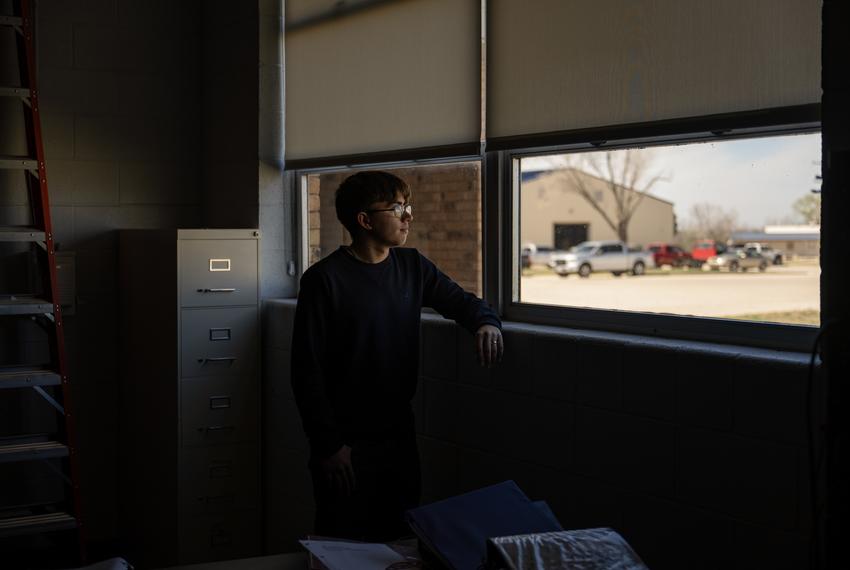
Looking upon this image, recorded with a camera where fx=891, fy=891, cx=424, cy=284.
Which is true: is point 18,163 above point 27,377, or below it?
above

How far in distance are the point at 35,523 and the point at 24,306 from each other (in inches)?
32.4

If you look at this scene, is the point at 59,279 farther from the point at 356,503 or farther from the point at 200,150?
the point at 356,503

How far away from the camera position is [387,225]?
2.63m

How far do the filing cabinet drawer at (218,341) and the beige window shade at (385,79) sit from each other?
29.8 inches

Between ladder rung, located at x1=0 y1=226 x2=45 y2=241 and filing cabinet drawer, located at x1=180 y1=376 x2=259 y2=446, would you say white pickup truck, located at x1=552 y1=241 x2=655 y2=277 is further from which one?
ladder rung, located at x1=0 y1=226 x2=45 y2=241

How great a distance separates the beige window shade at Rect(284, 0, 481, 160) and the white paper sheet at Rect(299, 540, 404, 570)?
1.70 meters

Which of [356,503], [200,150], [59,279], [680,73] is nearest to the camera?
[680,73]

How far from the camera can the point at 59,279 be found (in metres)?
4.02

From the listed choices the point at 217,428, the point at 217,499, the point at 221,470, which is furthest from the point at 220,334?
the point at 217,499

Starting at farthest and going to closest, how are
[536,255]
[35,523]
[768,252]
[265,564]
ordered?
1. [35,523]
2. [536,255]
3. [768,252]
4. [265,564]

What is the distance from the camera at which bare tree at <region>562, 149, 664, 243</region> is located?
260 centimetres

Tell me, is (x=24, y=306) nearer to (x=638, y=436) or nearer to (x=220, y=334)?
(x=220, y=334)

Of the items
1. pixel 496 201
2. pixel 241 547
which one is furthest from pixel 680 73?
pixel 241 547

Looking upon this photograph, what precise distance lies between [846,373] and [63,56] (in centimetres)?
380
